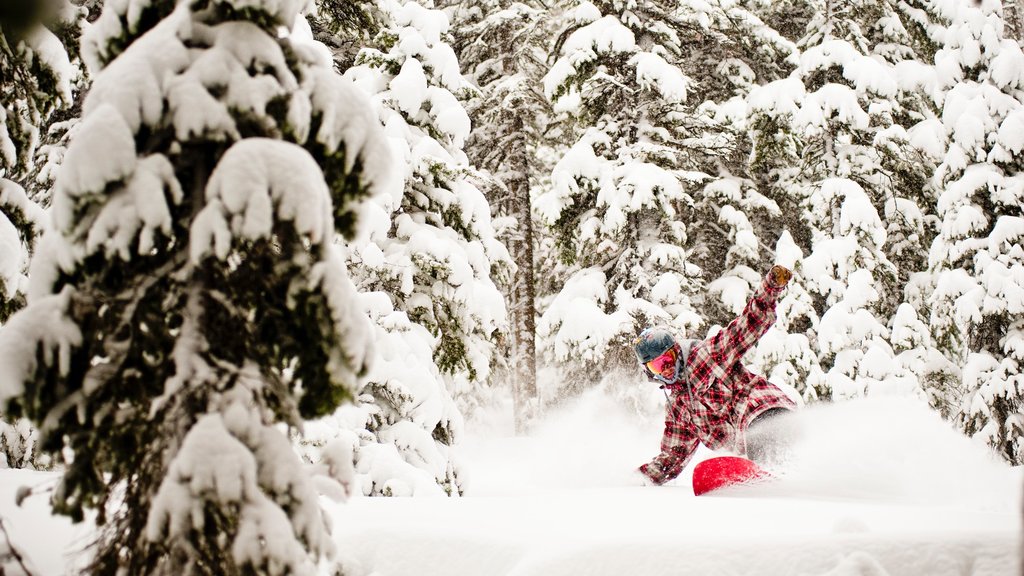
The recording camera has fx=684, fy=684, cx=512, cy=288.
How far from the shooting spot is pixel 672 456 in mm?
6137

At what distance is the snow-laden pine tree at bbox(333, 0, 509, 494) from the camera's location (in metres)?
7.53

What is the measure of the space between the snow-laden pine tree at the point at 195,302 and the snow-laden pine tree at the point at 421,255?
194 inches

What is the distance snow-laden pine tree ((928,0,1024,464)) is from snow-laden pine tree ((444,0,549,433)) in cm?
930

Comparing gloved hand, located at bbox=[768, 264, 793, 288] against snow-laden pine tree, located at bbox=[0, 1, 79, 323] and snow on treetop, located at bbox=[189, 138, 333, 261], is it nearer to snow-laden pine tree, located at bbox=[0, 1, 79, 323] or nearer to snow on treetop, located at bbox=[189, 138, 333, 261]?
snow on treetop, located at bbox=[189, 138, 333, 261]

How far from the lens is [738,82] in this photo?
642 inches

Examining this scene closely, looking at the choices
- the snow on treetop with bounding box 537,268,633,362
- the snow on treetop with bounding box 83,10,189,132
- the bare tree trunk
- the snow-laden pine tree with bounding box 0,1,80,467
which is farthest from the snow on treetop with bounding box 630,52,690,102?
the snow on treetop with bounding box 83,10,189,132

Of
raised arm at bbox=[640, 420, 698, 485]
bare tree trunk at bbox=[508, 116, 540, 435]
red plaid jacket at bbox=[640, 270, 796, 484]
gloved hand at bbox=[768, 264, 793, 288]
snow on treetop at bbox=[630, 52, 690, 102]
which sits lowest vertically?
bare tree trunk at bbox=[508, 116, 540, 435]

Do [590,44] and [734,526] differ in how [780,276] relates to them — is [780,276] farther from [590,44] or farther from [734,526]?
[590,44]

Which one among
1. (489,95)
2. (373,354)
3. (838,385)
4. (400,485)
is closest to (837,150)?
(838,385)

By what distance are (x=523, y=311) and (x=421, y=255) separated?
1033cm

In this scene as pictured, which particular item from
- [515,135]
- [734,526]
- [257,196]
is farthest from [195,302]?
[515,135]

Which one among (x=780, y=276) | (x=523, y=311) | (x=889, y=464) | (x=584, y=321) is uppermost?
(x=780, y=276)

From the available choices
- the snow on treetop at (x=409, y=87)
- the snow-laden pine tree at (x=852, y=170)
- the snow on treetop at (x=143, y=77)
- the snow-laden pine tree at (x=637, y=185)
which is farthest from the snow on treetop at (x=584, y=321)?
the snow on treetop at (x=143, y=77)

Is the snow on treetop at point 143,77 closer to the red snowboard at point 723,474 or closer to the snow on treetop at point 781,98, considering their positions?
the red snowboard at point 723,474
